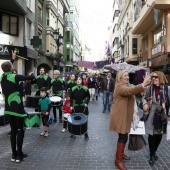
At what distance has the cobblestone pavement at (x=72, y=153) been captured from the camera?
5.03 meters

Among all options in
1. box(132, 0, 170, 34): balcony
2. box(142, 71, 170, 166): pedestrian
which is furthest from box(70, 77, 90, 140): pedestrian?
box(132, 0, 170, 34): balcony

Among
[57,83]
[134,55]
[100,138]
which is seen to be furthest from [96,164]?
[134,55]

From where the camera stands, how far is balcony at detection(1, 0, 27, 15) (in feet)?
58.6

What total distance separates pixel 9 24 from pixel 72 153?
16.6 meters

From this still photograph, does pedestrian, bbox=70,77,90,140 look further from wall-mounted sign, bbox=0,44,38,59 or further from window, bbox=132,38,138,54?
window, bbox=132,38,138,54

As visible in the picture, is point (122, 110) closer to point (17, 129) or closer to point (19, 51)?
point (17, 129)

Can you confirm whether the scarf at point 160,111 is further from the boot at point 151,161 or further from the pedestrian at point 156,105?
the boot at point 151,161

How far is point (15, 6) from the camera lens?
1870cm

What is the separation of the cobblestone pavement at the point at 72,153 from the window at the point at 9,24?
13669 mm

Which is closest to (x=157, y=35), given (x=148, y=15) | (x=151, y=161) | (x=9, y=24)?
(x=148, y=15)

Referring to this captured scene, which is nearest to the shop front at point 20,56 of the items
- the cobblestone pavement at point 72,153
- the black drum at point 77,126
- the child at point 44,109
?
the child at point 44,109

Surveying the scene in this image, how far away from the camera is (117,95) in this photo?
4820 mm

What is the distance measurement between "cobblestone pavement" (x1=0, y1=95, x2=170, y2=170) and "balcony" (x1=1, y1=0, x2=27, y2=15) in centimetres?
1228

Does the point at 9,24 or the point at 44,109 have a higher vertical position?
the point at 9,24
